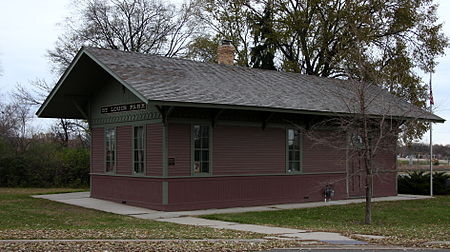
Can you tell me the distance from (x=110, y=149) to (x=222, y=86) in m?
4.95

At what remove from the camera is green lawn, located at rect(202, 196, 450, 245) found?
47.1 feet

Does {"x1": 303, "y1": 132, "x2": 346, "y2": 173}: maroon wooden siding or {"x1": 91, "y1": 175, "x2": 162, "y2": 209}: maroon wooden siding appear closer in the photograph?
{"x1": 91, "y1": 175, "x2": 162, "y2": 209}: maroon wooden siding

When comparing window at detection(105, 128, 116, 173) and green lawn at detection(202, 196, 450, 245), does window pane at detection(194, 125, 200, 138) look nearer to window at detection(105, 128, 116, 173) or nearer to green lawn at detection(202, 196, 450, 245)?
green lawn at detection(202, 196, 450, 245)

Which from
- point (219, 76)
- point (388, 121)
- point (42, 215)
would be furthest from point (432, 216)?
point (42, 215)

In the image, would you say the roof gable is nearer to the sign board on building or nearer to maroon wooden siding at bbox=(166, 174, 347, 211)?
the sign board on building

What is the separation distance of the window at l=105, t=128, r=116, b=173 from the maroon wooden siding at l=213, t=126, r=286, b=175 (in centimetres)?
415

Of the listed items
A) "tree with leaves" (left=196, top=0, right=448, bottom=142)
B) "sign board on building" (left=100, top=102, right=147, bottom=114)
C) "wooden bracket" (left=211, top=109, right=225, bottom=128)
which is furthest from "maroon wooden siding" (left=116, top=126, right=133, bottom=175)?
"tree with leaves" (left=196, top=0, right=448, bottom=142)

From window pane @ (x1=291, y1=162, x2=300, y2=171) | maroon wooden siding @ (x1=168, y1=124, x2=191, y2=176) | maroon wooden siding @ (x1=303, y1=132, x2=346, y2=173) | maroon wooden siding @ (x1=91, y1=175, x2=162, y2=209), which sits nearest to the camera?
maroon wooden siding @ (x1=168, y1=124, x2=191, y2=176)

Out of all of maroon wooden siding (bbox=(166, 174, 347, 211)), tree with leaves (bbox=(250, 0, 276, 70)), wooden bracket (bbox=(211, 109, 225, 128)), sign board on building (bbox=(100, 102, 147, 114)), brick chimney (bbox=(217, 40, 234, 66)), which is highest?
tree with leaves (bbox=(250, 0, 276, 70))

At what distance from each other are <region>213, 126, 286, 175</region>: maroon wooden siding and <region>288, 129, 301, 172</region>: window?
1.20ft

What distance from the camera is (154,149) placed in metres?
19.7

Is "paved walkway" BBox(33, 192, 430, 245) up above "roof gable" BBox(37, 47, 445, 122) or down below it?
below

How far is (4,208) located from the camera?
19.4 metres

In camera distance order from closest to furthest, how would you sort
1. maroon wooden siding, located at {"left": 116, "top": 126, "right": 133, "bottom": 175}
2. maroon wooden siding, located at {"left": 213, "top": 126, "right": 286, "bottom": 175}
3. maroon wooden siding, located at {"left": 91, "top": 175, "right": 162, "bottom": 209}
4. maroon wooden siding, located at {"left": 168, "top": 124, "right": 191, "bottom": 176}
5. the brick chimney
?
maroon wooden siding, located at {"left": 168, "top": 124, "right": 191, "bottom": 176} → maroon wooden siding, located at {"left": 91, "top": 175, "right": 162, "bottom": 209} → maroon wooden siding, located at {"left": 213, "top": 126, "right": 286, "bottom": 175} → maroon wooden siding, located at {"left": 116, "top": 126, "right": 133, "bottom": 175} → the brick chimney
